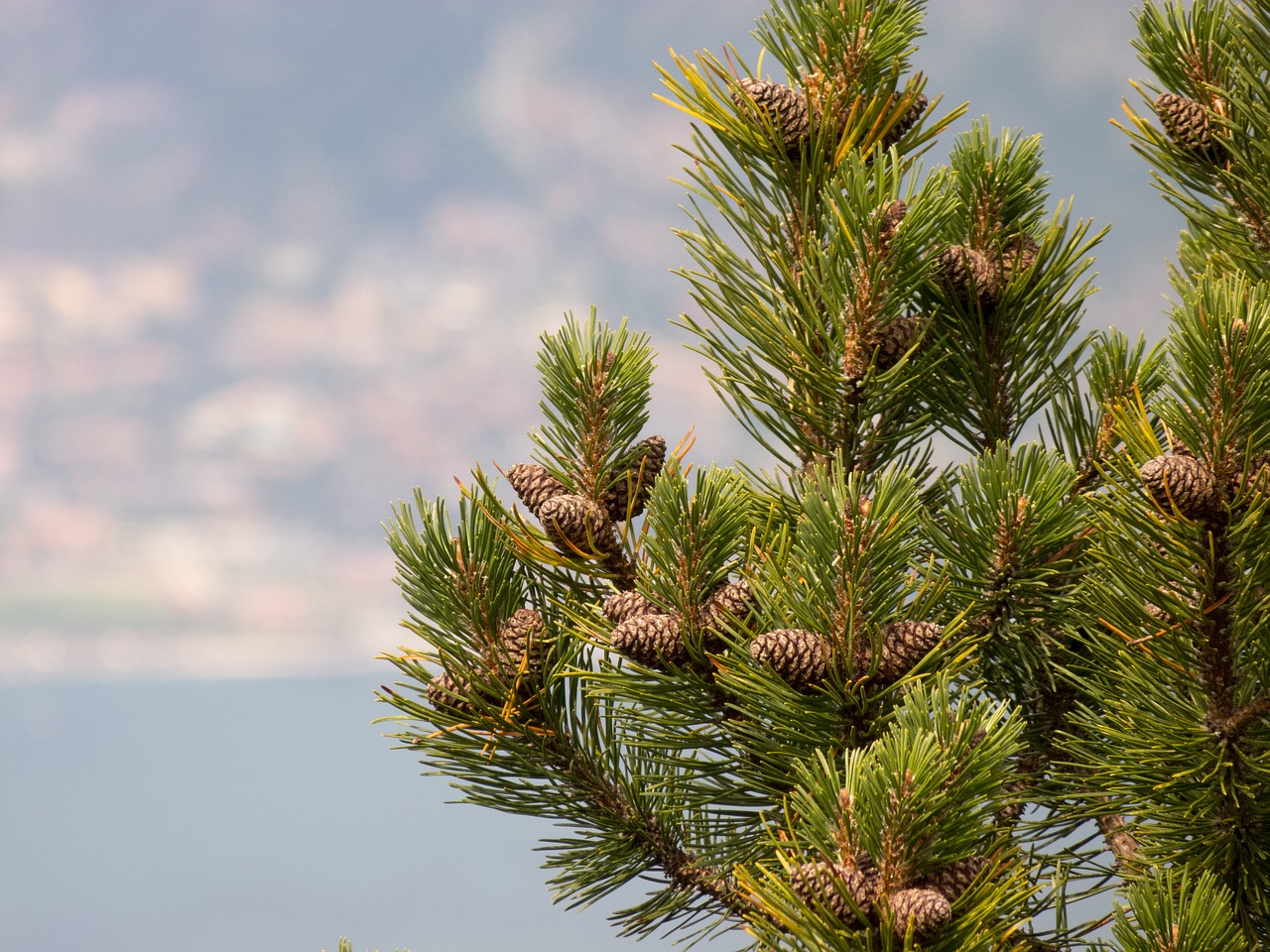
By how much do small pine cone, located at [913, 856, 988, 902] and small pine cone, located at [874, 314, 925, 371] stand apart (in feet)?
2.05

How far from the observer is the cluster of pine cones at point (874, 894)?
1016 mm

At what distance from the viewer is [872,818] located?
1.03 metres

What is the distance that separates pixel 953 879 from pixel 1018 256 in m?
1.00

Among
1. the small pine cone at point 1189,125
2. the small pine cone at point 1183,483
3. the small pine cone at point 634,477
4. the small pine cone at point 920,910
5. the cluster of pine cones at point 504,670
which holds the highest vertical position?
the small pine cone at point 1189,125

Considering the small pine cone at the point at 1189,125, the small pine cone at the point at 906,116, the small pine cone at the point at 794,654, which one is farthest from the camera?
the small pine cone at the point at 1189,125

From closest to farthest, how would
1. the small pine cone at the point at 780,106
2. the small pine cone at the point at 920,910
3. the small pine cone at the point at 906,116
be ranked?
the small pine cone at the point at 920,910
the small pine cone at the point at 780,106
the small pine cone at the point at 906,116

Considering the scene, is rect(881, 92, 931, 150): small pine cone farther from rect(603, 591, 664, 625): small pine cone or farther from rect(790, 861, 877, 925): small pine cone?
rect(790, 861, 877, 925): small pine cone

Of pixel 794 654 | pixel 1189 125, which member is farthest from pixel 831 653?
pixel 1189 125

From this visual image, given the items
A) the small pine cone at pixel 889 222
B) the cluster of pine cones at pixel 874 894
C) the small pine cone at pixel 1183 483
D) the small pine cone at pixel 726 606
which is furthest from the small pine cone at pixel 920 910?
the small pine cone at pixel 889 222

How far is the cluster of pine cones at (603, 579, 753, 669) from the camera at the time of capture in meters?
1.34

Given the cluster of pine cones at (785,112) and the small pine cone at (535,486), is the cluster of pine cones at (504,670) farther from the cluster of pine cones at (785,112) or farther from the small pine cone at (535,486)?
the cluster of pine cones at (785,112)

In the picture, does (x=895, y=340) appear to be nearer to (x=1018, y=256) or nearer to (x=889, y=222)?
(x=889, y=222)

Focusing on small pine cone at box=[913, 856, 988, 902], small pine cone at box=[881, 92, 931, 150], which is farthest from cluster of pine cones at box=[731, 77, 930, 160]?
small pine cone at box=[913, 856, 988, 902]

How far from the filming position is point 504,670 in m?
1.57
